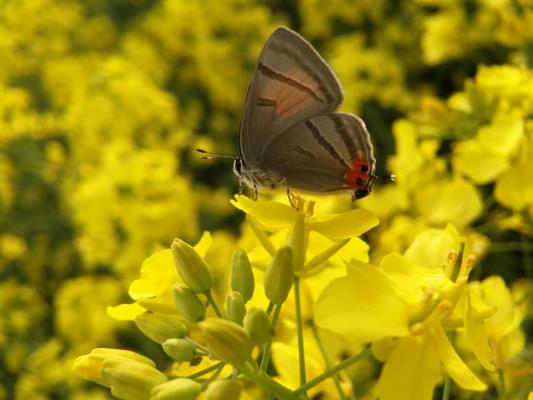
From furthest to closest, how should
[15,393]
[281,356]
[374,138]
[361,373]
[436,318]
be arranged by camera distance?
1. [374,138]
2. [15,393]
3. [361,373]
4. [281,356]
5. [436,318]

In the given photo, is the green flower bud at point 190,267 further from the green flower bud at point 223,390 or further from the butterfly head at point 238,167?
the butterfly head at point 238,167

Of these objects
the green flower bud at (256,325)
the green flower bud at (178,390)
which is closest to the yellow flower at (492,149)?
the green flower bud at (256,325)

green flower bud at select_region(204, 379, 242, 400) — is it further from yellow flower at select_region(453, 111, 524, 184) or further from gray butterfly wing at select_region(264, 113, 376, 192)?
yellow flower at select_region(453, 111, 524, 184)

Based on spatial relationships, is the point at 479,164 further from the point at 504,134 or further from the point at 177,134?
the point at 177,134

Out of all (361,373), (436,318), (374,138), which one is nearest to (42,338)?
(361,373)

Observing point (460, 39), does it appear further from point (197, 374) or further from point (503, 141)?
point (197, 374)

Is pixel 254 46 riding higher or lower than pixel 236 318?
lower
